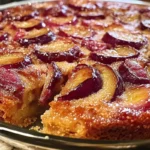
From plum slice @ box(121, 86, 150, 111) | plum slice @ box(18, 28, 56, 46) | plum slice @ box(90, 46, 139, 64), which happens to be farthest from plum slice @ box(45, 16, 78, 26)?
plum slice @ box(121, 86, 150, 111)

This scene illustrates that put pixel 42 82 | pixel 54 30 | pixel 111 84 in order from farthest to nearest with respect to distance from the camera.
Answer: pixel 54 30
pixel 42 82
pixel 111 84

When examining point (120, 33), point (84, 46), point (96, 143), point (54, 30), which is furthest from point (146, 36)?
point (96, 143)

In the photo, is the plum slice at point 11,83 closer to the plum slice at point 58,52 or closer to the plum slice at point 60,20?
the plum slice at point 58,52

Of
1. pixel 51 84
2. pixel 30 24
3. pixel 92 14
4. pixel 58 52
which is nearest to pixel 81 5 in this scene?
pixel 92 14

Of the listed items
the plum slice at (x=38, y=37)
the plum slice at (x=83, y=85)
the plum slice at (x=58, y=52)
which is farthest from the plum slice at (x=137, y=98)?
the plum slice at (x=38, y=37)

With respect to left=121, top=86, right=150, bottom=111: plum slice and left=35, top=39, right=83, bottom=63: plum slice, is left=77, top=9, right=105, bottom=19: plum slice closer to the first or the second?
left=35, top=39, right=83, bottom=63: plum slice

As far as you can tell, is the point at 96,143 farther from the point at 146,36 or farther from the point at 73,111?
the point at 146,36
